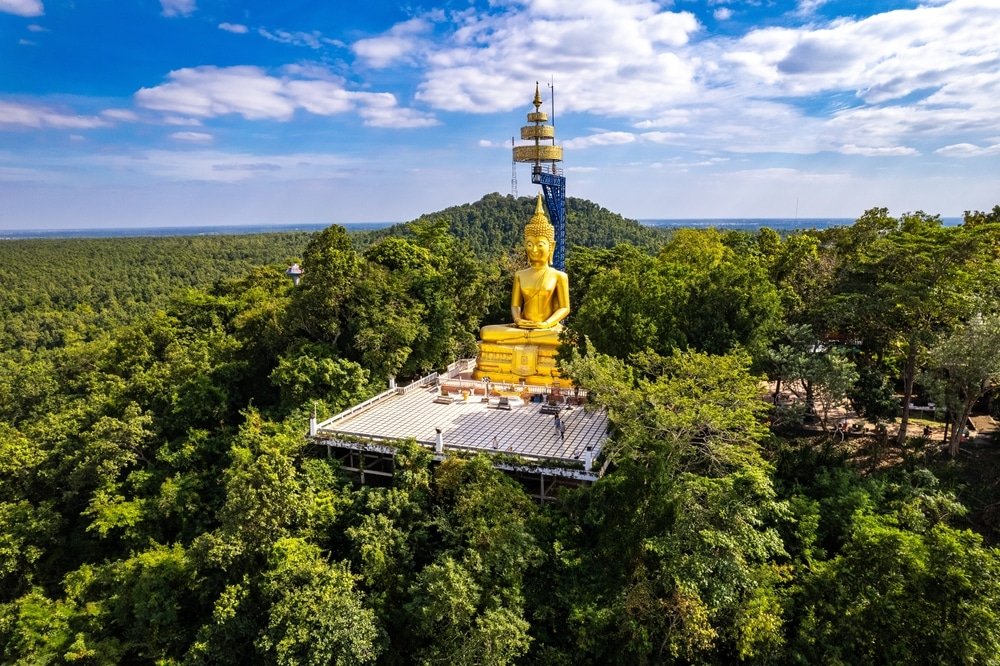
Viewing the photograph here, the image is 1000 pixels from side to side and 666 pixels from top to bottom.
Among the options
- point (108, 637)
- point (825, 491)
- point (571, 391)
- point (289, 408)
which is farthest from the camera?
point (571, 391)

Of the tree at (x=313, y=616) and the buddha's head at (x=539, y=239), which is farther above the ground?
the buddha's head at (x=539, y=239)

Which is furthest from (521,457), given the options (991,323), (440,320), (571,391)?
(991,323)

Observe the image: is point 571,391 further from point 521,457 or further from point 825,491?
point 825,491

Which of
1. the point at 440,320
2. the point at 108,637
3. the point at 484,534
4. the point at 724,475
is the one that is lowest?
the point at 108,637

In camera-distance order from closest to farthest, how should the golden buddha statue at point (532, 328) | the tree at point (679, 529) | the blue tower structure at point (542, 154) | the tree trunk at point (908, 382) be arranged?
the tree at point (679, 529) → the tree trunk at point (908, 382) → the golden buddha statue at point (532, 328) → the blue tower structure at point (542, 154)

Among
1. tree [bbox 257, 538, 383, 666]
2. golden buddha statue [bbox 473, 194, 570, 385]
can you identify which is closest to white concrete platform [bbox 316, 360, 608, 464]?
golden buddha statue [bbox 473, 194, 570, 385]

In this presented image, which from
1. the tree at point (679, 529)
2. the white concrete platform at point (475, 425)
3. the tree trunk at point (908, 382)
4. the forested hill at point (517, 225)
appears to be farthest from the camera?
the forested hill at point (517, 225)

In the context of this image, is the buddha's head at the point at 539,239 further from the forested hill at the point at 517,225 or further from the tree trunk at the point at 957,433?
the forested hill at the point at 517,225

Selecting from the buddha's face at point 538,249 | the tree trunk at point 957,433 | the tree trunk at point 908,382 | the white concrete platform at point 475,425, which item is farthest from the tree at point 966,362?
the buddha's face at point 538,249

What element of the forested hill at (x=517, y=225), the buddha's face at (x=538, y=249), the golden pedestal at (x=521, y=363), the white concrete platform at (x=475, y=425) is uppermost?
the forested hill at (x=517, y=225)
